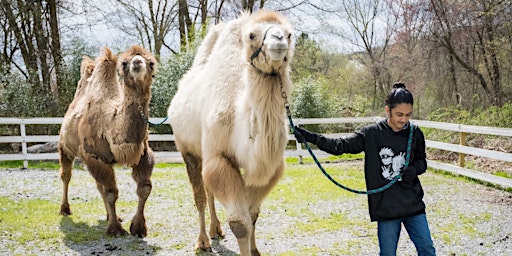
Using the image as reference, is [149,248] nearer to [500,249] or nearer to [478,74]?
[500,249]

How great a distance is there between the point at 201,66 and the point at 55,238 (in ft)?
8.85

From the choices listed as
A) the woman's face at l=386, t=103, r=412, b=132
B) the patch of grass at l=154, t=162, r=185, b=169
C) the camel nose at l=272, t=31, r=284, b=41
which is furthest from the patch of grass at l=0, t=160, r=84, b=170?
the woman's face at l=386, t=103, r=412, b=132

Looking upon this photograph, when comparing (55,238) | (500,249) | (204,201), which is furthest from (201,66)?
(500,249)

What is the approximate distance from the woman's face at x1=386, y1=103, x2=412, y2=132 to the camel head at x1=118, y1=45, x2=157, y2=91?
2.96m

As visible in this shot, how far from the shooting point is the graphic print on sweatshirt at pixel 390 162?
3.42m

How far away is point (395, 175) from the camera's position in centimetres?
342

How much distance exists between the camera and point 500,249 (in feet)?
17.0

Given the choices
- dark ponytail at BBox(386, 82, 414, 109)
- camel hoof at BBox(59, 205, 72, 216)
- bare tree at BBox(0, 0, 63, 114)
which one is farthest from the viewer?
bare tree at BBox(0, 0, 63, 114)

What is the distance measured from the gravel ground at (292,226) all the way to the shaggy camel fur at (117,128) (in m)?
0.55

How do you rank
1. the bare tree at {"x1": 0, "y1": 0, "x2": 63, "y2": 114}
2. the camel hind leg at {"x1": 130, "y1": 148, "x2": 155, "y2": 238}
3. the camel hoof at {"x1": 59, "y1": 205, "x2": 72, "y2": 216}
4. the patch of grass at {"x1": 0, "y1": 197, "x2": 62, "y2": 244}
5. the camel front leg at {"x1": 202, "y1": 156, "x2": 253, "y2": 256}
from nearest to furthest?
the camel front leg at {"x1": 202, "y1": 156, "x2": 253, "y2": 256} → the camel hind leg at {"x1": 130, "y1": 148, "x2": 155, "y2": 238} → the patch of grass at {"x1": 0, "y1": 197, "x2": 62, "y2": 244} → the camel hoof at {"x1": 59, "y1": 205, "x2": 72, "y2": 216} → the bare tree at {"x1": 0, "y1": 0, "x2": 63, "y2": 114}

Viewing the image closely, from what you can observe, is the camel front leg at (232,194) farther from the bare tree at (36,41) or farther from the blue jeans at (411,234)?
the bare tree at (36,41)

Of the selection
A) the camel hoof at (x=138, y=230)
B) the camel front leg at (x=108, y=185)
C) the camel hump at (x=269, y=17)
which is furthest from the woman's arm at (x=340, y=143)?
the camel front leg at (x=108, y=185)

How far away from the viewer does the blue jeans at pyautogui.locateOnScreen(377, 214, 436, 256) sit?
3375 mm

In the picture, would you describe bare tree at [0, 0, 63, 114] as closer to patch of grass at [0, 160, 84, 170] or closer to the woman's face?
patch of grass at [0, 160, 84, 170]
